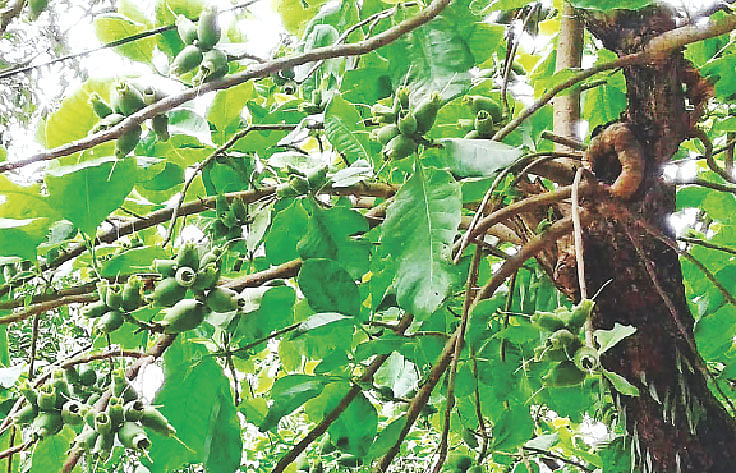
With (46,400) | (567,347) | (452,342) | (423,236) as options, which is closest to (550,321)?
(567,347)

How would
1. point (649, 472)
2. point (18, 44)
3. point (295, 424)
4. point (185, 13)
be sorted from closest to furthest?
point (185, 13) < point (649, 472) < point (18, 44) < point (295, 424)

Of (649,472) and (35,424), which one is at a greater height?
(35,424)

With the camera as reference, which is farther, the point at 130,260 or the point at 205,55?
the point at 130,260

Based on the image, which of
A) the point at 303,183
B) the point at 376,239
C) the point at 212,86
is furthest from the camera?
the point at 376,239

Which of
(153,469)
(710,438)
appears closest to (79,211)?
(153,469)

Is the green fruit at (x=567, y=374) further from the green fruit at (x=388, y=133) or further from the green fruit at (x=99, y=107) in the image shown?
the green fruit at (x=99, y=107)

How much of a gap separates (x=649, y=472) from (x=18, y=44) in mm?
3258

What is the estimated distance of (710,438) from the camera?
0.85 m

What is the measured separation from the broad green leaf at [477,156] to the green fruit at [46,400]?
43 centimetres

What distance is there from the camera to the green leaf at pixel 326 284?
722 millimetres

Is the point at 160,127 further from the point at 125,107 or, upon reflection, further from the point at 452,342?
the point at 452,342

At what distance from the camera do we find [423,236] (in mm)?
623

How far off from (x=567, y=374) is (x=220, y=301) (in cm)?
28

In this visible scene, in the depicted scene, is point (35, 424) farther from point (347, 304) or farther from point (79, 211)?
point (347, 304)
